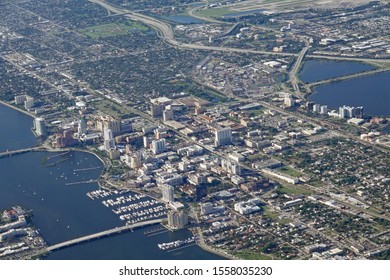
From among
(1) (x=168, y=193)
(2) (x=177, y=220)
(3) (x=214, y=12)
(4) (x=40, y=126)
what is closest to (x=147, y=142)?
(4) (x=40, y=126)

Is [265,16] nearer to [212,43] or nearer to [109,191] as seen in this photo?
[212,43]

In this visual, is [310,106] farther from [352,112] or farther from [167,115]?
[167,115]

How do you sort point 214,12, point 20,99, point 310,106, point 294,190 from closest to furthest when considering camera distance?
1. point 294,190
2. point 310,106
3. point 20,99
4. point 214,12

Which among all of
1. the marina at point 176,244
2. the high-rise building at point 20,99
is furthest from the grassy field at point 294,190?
the high-rise building at point 20,99

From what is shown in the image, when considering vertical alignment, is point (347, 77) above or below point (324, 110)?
below

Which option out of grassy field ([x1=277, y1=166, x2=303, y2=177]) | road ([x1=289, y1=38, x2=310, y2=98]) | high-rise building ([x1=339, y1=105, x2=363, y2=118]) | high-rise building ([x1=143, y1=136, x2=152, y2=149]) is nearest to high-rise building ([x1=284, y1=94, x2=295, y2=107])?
road ([x1=289, y1=38, x2=310, y2=98])

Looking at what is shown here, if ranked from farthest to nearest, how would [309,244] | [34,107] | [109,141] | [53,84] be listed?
1. [53,84]
2. [34,107]
3. [109,141]
4. [309,244]

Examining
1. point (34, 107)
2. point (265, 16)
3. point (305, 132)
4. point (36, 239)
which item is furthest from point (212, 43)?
point (36, 239)

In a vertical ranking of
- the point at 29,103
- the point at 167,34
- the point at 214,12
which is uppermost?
the point at 29,103
